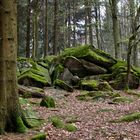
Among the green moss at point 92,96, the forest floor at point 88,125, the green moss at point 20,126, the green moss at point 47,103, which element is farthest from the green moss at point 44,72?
the green moss at point 20,126

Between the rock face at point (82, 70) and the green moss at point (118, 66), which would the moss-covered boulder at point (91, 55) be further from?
the green moss at point (118, 66)

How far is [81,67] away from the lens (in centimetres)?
2289

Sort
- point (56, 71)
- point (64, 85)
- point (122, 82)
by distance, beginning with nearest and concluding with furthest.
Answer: point (64, 85), point (122, 82), point (56, 71)

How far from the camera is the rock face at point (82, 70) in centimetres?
2053

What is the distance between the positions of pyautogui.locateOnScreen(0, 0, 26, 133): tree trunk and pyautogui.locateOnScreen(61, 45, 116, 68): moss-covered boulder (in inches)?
580

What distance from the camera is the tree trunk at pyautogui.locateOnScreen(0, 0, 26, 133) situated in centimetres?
829

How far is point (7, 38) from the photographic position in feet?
27.4

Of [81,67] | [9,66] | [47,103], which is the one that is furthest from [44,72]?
[9,66]

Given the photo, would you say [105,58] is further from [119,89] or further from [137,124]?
[137,124]

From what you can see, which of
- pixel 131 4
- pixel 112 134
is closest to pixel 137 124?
pixel 112 134

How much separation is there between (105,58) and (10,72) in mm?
16107

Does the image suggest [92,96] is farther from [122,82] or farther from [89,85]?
[122,82]

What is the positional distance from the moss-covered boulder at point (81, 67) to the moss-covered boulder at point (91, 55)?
360 millimetres

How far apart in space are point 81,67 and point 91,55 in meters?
1.07
